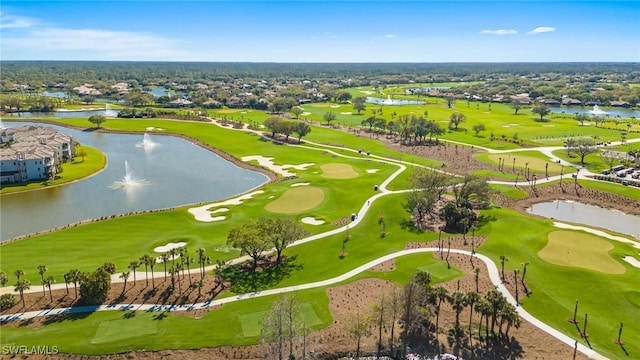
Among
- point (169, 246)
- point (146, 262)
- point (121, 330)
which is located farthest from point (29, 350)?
point (169, 246)

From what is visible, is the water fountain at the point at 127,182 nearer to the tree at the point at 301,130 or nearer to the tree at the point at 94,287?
the tree at the point at 94,287

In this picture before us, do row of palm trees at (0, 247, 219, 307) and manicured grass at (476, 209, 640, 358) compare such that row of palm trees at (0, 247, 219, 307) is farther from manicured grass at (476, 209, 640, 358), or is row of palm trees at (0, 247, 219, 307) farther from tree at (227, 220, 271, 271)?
manicured grass at (476, 209, 640, 358)

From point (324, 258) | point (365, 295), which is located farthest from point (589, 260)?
point (324, 258)

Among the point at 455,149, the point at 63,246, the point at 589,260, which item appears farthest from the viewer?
the point at 455,149

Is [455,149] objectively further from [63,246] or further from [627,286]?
[63,246]

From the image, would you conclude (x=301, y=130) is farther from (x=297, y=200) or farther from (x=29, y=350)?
(x=29, y=350)

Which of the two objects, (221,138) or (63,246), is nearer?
(63,246)

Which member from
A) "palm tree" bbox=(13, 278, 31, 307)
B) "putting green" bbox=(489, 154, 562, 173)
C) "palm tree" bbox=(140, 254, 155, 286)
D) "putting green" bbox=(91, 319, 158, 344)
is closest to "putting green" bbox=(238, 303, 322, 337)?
"putting green" bbox=(91, 319, 158, 344)
